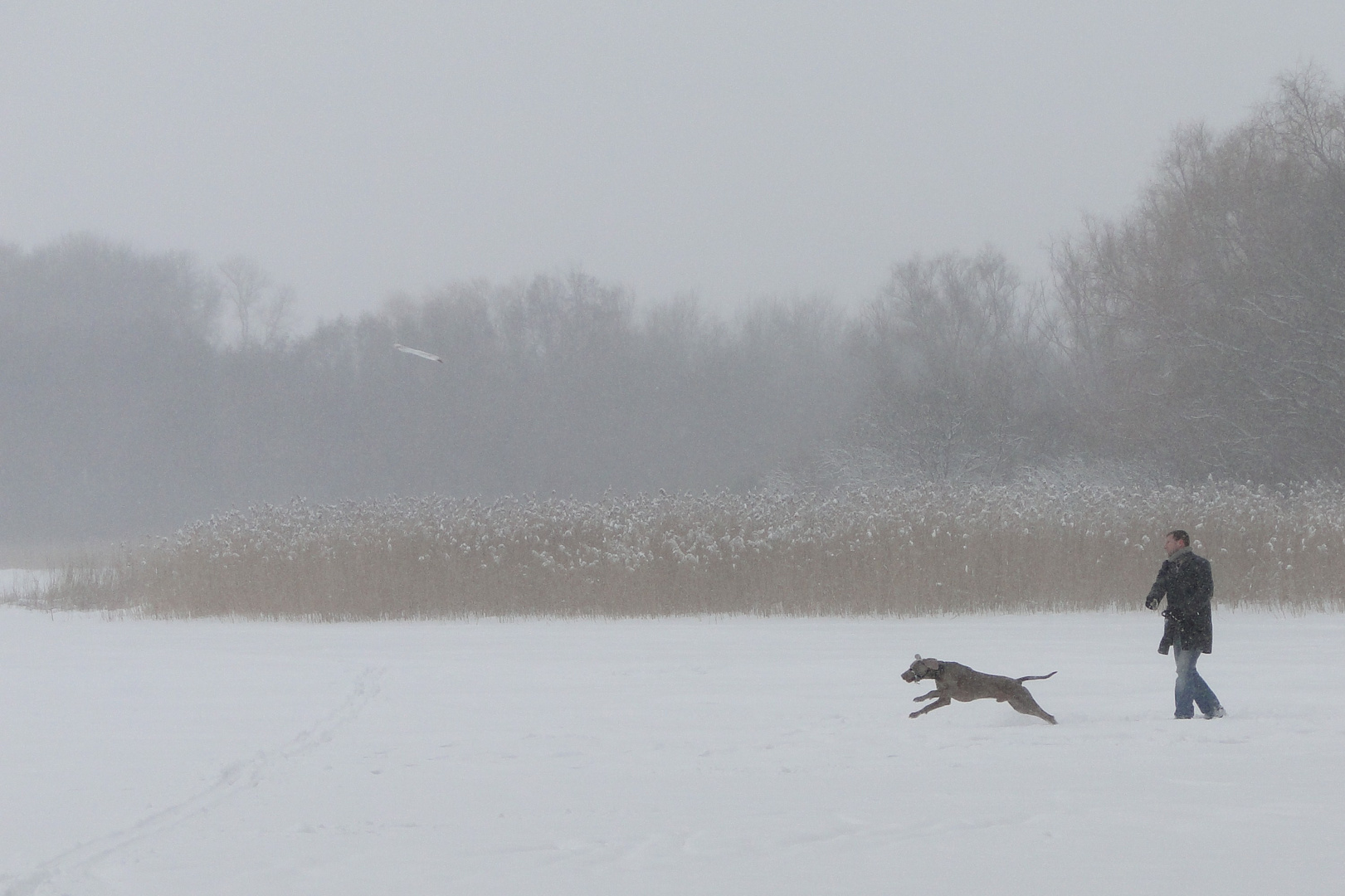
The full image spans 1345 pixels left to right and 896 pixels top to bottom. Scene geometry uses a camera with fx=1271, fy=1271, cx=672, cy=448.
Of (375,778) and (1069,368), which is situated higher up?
(1069,368)

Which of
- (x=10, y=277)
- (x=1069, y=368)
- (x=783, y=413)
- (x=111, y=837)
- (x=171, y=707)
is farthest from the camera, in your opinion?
(x=10, y=277)

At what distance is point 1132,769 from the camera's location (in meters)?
6.24

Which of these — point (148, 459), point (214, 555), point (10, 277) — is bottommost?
point (214, 555)

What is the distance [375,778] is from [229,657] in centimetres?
672

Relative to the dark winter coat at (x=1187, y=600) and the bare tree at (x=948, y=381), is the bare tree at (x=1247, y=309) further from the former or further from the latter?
the dark winter coat at (x=1187, y=600)

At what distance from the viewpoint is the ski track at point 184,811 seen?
4.66m

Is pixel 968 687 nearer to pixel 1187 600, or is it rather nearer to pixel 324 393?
pixel 1187 600

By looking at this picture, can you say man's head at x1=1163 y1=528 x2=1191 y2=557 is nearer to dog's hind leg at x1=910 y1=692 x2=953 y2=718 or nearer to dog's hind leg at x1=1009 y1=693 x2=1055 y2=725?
dog's hind leg at x1=1009 y1=693 x2=1055 y2=725

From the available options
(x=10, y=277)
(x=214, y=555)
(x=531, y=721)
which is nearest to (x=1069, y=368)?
(x=214, y=555)

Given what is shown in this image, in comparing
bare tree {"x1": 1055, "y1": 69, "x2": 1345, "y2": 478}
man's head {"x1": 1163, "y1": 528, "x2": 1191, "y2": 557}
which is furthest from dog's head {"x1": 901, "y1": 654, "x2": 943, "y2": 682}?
bare tree {"x1": 1055, "y1": 69, "x2": 1345, "y2": 478}

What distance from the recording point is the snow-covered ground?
462 cm

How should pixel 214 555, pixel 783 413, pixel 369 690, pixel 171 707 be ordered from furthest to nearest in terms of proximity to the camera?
pixel 783 413 → pixel 214 555 → pixel 369 690 → pixel 171 707

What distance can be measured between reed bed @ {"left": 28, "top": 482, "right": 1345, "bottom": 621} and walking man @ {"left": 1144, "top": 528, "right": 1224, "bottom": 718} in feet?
27.1

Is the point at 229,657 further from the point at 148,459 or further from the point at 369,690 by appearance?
the point at 148,459
